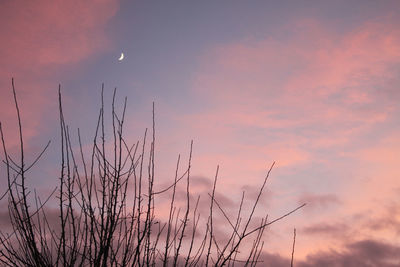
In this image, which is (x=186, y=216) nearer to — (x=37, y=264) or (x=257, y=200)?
(x=257, y=200)

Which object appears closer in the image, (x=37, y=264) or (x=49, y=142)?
(x=37, y=264)

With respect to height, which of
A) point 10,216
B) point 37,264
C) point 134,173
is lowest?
point 37,264

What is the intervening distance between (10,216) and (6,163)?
4.32ft

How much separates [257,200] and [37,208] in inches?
97.4

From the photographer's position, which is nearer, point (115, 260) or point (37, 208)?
point (115, 260)

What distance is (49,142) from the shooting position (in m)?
4.07

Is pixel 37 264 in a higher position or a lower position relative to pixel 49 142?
lower

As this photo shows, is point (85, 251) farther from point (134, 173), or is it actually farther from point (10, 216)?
point (10, 216)

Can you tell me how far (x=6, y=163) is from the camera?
366cm

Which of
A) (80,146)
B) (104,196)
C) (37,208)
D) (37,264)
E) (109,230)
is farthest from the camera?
(37,208)

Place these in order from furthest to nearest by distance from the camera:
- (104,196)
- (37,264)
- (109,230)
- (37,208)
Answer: (37,208), (104,196), (109,230), (37,264)

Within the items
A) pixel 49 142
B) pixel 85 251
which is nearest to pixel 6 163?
pixel 49 142

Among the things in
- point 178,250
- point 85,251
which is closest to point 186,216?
point 178,250

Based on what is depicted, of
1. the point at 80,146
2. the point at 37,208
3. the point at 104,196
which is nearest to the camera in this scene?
the point at 104,196
